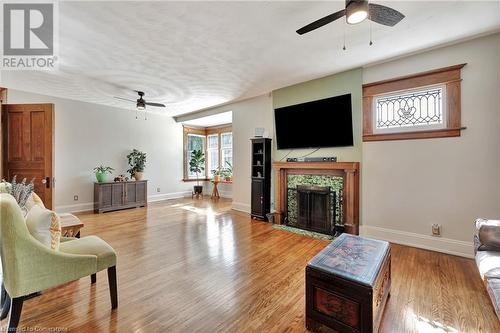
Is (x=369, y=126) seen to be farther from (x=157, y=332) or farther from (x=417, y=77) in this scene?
(x=157, y=332)

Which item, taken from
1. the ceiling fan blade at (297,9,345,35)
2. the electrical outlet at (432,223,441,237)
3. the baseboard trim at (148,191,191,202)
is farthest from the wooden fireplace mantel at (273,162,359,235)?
the baseboard trim at (148,191,191,202)

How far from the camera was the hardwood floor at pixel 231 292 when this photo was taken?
175 centimetres

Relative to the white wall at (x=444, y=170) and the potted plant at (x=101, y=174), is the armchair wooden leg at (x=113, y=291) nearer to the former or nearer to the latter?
the white wall at (x=444, y=170)

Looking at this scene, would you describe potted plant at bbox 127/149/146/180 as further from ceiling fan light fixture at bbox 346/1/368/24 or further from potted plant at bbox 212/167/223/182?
ceiling fan light fixture at bbox 346/1/368/24

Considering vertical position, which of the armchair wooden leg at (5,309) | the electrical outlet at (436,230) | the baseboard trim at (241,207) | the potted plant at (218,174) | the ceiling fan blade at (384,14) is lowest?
the armchair wooden leg at (5,309)

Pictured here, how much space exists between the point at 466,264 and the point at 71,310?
4.23 m

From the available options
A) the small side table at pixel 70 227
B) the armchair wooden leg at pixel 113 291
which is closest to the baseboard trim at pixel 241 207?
the small side table at pixel 70 227

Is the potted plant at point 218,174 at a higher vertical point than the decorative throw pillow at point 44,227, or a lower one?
higher

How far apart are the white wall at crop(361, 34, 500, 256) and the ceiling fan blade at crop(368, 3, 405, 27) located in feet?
5.58

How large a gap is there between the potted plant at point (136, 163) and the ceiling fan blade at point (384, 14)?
20.5 feet

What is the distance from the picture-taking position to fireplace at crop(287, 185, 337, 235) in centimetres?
395

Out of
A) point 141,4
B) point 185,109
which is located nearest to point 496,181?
point 141,4

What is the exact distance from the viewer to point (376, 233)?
11.9 ft

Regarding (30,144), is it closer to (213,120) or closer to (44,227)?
(44,227)
